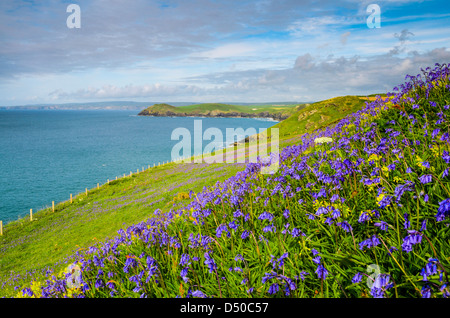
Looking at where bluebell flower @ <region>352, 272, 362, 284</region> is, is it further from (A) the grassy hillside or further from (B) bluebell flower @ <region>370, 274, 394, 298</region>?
(B) bluebell flower @ <region>370, 274, 394, 298</region>

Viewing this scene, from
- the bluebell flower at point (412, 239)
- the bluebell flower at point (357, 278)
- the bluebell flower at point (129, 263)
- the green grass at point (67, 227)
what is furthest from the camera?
the green grass at point (67, 227)

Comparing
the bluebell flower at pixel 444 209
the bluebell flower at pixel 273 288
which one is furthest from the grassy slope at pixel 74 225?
the bluebell flower at pixel 444 209

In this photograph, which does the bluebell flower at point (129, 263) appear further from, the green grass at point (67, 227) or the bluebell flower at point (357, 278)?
the green grass at point (67, 227)

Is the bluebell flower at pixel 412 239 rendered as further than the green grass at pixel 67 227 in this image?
No

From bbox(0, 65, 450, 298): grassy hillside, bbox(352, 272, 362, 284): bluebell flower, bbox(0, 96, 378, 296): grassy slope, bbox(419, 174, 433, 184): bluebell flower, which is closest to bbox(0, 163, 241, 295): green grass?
bbox(0, 96, 378, 296): grassy slope

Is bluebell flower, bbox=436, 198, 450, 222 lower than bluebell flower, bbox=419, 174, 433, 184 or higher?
lower

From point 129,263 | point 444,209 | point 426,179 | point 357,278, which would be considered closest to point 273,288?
point 357,278

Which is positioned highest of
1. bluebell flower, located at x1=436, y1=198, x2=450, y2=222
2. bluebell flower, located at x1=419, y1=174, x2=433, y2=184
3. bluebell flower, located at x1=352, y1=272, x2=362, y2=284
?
bluebell flower, located at x1=419, y1=174, x2=433, y2=184

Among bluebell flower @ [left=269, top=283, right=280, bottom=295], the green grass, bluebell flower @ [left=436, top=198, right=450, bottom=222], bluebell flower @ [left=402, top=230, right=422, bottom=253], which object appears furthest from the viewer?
the green grass

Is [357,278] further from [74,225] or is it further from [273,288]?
[74,225]

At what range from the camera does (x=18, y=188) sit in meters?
53.6

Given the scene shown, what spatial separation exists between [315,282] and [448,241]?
7.08ft

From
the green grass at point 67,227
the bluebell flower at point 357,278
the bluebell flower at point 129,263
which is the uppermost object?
the bluebell flower at point 357,278
